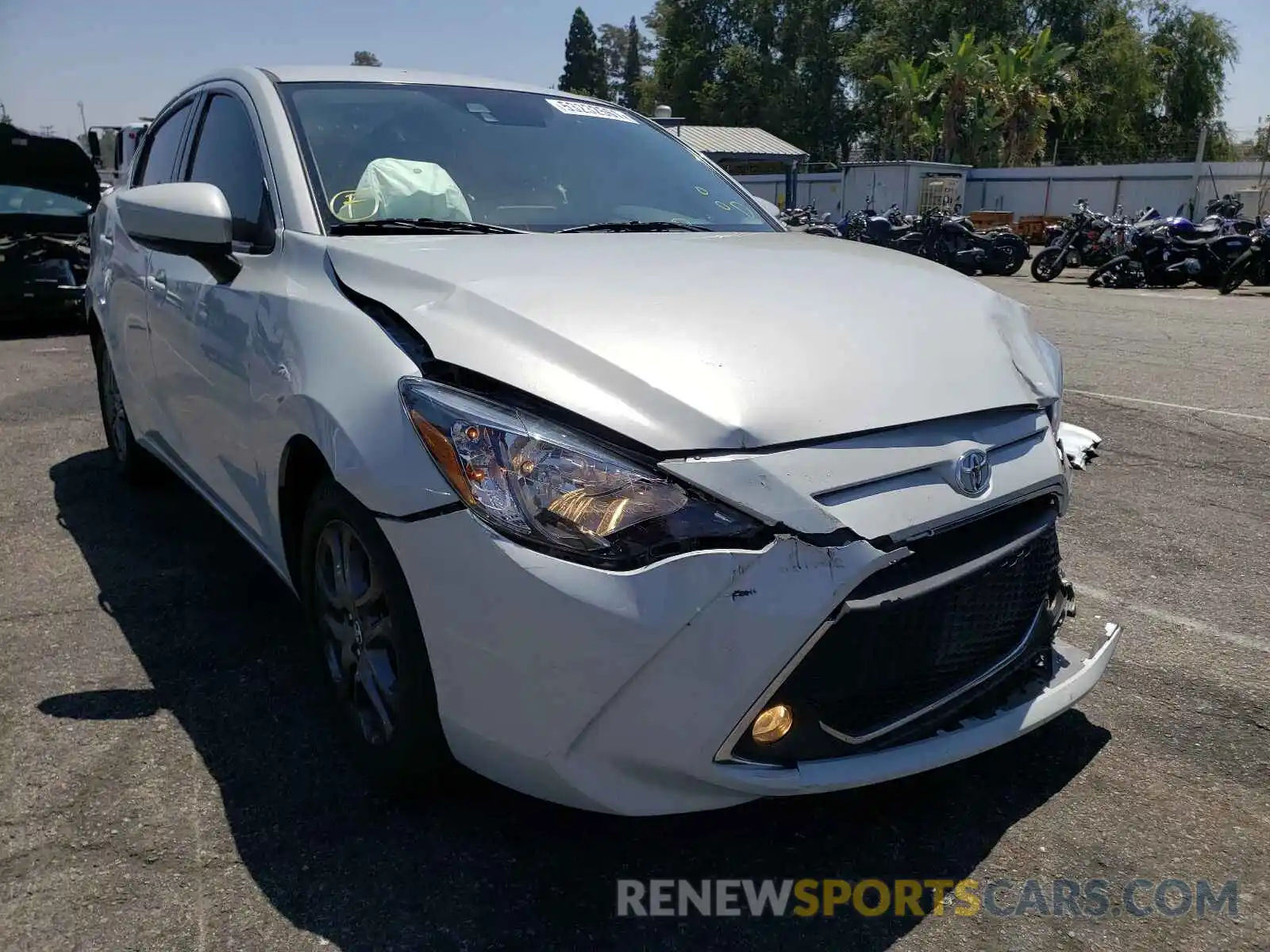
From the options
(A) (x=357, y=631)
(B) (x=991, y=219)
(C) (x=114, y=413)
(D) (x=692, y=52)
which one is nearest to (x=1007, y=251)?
(B) (x=991, y=219)

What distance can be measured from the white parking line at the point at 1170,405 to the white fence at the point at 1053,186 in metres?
25.6

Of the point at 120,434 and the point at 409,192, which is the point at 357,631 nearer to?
the point at 409,192

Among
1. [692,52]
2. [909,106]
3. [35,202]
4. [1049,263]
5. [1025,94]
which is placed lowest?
[1049,263]

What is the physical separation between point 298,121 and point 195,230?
0.51m

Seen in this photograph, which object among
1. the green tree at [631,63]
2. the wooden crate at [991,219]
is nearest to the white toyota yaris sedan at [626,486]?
the wooden crate at [991,219]

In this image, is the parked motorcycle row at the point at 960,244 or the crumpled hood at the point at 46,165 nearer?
the crumpled hood at the point at 46,165

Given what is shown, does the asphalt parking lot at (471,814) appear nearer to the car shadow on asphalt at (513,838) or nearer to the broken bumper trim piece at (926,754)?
the car shadow on asphalt at (513,838)

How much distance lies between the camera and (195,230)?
104 inches

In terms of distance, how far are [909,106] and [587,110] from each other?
41.9m

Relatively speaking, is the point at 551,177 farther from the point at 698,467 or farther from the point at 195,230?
the point at 698,467

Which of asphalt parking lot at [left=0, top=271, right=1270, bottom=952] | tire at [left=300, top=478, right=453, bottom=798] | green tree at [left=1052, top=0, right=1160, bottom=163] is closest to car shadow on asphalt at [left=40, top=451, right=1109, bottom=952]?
asphalt parking lot at [left=0, top=271, right=1270, bottom=952]

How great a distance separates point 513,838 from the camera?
2.24 meters

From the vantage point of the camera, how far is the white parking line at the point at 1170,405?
20.8 feet

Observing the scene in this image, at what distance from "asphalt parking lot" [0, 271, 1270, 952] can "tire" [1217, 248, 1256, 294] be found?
45.2ft
